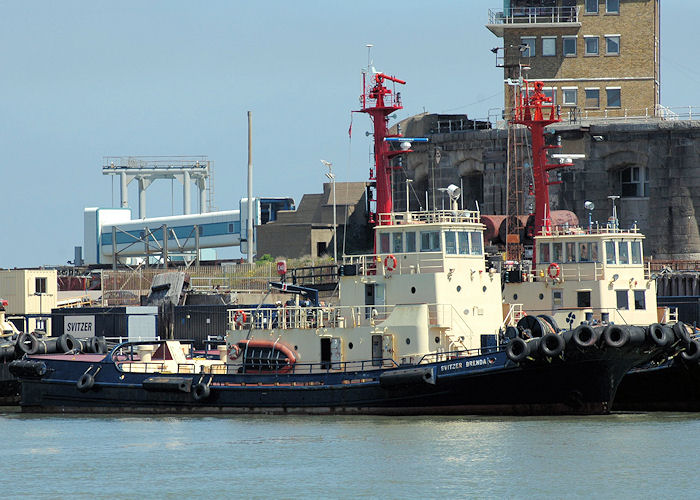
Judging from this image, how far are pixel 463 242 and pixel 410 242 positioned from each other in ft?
4.55

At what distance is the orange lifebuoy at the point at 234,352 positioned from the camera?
35.6 metres

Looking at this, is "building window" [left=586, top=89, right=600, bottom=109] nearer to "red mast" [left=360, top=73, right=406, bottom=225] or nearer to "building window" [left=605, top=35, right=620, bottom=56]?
"building window" [left=605, top=35, right=620, bottom=56]

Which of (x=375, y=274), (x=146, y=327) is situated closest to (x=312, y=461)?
(x=375, y=274)

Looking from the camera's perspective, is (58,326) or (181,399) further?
(58,326)

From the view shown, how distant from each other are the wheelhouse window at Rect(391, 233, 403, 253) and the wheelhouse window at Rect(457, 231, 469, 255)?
1513 millimetres

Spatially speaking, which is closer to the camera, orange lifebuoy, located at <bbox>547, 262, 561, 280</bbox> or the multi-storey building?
orange lifebuoy, located at <bbox>547, 262, 561, 280</bbox>

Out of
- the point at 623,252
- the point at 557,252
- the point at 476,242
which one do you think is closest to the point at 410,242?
the point at 476,242

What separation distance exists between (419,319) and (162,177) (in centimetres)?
5526

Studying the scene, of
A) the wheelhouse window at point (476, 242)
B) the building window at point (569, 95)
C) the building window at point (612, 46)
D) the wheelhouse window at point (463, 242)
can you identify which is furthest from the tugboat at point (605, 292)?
the building window at point (612, 46)

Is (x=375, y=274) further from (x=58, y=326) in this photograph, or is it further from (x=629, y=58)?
(x=629, y=58)

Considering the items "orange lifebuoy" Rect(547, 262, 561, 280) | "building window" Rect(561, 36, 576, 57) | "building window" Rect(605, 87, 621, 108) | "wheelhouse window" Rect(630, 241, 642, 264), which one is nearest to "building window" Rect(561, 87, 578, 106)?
"building window" Rect(605, 87, 621, 108)

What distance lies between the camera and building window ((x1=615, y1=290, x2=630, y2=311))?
37.6 metres

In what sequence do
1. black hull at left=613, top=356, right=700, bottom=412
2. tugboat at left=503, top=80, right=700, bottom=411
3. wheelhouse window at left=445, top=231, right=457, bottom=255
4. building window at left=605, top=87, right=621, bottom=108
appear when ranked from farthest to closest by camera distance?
building window at left=605, top=87, right=621, bottom=108, tugboat at left=503, top=80, right=700, bottom=411, black hull at left=613, top=356, right=700, bottom=412, wheelhouse window at left=445, top=231, right=457, bottom=255

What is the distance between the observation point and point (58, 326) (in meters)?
49.8
